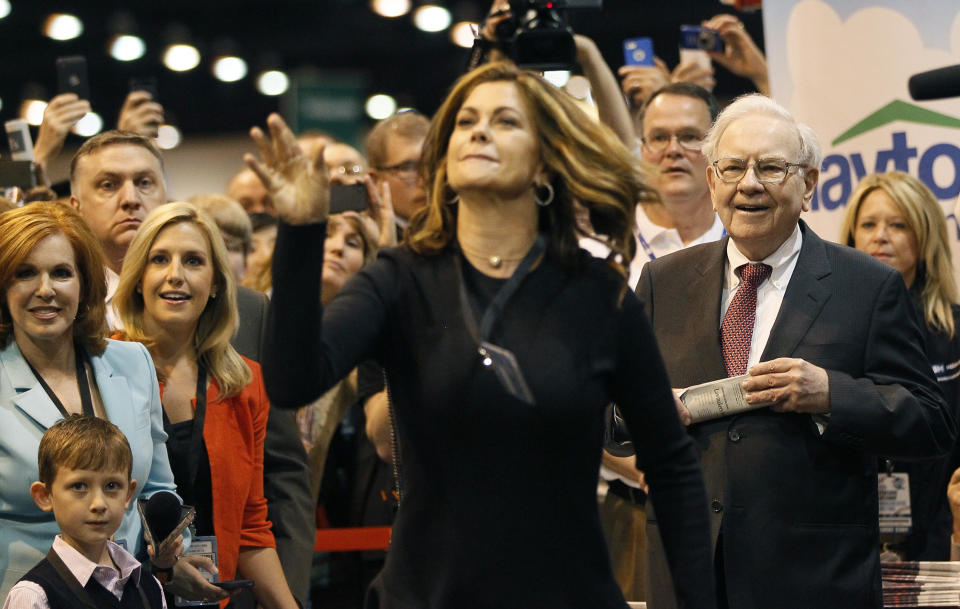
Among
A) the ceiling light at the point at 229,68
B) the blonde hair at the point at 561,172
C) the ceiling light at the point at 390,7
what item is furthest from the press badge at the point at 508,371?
the ceiling light at the point at 229,68

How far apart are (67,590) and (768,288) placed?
6.79ft

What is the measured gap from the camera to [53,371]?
12.1ft

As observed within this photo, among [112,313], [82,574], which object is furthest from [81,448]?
[112,313]

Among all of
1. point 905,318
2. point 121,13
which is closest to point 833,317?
point 905,318

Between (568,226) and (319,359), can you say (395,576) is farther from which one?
(568,226)

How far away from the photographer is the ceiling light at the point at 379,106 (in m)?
12.3

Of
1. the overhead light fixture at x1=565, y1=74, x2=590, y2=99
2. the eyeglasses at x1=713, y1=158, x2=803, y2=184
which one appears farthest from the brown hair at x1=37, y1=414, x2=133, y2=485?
the overhead light fixture at x1=565, y1=74, x2=590, y2=99

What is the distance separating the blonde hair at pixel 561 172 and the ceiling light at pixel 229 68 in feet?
30.4

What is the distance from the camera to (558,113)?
8.41ft

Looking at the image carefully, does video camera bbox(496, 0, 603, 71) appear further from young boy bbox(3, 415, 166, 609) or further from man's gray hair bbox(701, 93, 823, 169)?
young boy bbox(3, 415, 166, 609)

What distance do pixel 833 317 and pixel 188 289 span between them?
1996mm

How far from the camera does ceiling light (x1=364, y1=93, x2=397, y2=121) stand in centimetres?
1231

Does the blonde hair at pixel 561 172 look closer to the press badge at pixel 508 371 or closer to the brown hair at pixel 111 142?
the press badge at pixel 508 371

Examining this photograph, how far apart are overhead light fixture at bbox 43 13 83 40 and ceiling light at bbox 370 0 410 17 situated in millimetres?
2384
